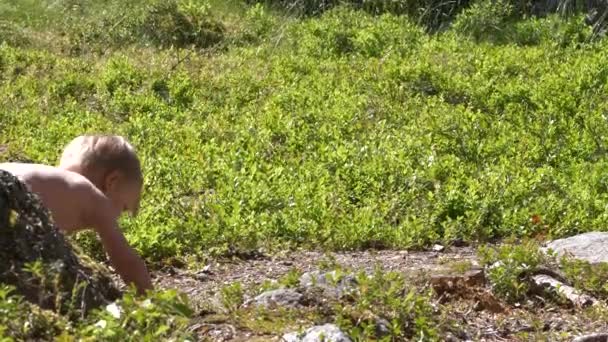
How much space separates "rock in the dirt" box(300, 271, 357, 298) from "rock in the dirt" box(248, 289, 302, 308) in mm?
65

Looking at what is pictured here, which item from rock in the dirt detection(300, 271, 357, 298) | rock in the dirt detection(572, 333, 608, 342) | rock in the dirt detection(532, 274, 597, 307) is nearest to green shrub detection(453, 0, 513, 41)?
rock in the dirt detection(532, 274, 597, 307)

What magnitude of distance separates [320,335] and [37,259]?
0.96 metres

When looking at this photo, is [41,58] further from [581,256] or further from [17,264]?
[17,264]

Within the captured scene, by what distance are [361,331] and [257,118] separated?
5.24 metres

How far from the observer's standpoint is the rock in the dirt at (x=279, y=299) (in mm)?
4309

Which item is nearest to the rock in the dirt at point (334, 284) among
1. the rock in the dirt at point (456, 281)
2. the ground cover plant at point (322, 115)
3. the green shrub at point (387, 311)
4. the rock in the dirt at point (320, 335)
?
the green shrub at point (387, 311)

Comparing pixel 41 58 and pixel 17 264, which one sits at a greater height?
pixel 17 264

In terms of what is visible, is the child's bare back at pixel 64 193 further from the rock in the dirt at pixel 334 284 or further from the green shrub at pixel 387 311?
the green shrub at pixel 387 311

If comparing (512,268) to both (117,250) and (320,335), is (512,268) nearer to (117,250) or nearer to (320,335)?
(320,335)

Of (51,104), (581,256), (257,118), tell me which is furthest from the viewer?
(51,104)

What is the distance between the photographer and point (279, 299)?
172 inches

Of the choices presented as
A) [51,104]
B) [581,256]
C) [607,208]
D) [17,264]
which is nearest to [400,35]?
[51,104]

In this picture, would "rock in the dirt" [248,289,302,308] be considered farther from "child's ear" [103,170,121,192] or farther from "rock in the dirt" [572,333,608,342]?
"rock in the dirt" [572,333,608,342]

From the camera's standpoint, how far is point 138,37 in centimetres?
1323
